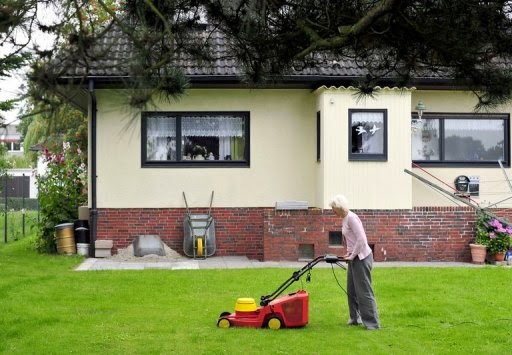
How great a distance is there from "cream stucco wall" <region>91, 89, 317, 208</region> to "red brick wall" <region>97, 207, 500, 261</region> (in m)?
0.31

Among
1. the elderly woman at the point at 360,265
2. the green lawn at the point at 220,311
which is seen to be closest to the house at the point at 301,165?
the green lawn at the point at 220,311

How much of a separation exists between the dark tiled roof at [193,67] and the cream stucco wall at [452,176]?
3.18ft

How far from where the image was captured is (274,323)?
10.7 meters

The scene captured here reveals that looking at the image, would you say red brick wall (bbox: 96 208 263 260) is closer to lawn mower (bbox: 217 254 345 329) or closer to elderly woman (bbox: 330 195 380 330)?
lawn mower (bbox: 217 254 345 329)

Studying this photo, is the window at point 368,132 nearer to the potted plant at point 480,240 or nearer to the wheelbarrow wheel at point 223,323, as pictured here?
the potted plant at point 480,240

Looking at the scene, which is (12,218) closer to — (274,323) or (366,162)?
(366,162)

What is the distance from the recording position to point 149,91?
229 inches

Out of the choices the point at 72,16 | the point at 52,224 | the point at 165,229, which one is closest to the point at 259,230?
the point at 165,229

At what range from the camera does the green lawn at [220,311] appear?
9844mm

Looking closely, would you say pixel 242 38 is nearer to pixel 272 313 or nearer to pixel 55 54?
pixel 55 54

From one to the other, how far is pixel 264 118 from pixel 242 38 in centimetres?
1032

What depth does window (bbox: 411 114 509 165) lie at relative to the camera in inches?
764

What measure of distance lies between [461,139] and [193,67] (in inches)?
408

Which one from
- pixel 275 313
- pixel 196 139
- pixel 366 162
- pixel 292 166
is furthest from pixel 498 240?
pixel 275 313
